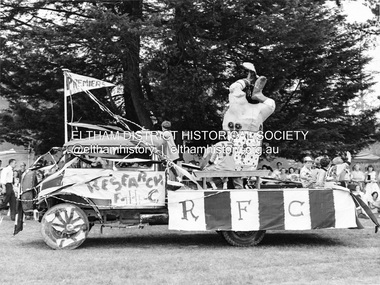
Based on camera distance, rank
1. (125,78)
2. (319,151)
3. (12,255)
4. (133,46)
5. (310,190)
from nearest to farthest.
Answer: (12,255) → (310,190) → (133,46) → (125,78) → (319,151)

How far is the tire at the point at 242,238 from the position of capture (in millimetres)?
10672

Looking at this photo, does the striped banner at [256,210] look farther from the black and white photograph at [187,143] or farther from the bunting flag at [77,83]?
the bunting flag at [77,83]

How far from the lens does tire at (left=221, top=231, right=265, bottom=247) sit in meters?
10.7

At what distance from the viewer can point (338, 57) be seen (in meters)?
19.9

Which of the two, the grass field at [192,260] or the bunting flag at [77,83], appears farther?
the bunting flag at [77,83]

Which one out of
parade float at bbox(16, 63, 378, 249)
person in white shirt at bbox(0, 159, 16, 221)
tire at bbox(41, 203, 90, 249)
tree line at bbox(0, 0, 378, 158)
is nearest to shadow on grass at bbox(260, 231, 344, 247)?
parade float at bbox(16, 63, 378, 249)

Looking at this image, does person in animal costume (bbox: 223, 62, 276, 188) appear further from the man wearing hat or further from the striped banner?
the man wearing hat

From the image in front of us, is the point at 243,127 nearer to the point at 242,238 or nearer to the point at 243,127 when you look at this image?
the point at 243,127

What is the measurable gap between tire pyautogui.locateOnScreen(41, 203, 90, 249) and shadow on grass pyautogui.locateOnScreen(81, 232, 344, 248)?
475 millimetres

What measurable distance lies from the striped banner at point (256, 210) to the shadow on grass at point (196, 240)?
632 millimetres

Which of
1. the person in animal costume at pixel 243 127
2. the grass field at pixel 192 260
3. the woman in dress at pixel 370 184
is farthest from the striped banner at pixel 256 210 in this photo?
the woman in dress at pixel 370 184

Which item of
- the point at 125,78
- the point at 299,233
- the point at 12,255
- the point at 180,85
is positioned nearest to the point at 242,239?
the point at 299,233

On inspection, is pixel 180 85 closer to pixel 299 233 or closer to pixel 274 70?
pixel 274 70

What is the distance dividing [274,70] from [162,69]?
11.7ft
